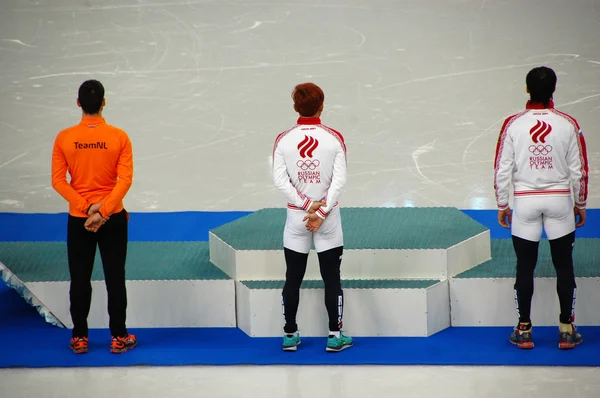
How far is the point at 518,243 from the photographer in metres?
4.90

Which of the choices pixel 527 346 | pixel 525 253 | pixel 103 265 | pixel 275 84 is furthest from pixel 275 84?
pixel 527 346

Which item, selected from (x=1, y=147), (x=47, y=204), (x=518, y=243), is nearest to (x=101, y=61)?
(x=1, y=147)

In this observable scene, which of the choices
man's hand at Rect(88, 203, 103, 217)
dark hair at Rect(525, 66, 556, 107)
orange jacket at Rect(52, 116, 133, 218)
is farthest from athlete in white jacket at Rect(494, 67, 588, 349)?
man's hand at Rect(88, 203, 103, 217)

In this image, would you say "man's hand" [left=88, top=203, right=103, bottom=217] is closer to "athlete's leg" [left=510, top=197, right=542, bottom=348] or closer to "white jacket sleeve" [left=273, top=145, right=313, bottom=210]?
"white jacket sleeve" [left=273, top=145, right=313, bottom=210]

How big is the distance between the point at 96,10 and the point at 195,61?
62.4 inches

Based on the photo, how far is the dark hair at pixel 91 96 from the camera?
478cm

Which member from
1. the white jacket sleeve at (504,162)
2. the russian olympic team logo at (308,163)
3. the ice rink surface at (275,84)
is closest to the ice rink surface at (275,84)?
the ice rink surface at (275,84)

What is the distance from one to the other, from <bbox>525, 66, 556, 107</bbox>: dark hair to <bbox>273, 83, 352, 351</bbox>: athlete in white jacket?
37.1 inches

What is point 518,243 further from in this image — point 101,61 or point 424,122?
point 101,61

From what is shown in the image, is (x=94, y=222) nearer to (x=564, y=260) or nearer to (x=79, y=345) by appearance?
(x=79, y=345)

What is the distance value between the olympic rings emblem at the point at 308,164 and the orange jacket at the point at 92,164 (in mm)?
837

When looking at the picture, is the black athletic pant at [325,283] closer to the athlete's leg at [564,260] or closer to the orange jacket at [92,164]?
the orange jacket at [92,164]

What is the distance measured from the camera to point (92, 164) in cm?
482

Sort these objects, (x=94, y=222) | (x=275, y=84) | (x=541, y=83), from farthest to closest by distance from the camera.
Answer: (x=275, y=84), (x=94, y=222), (x=541, y=83)
